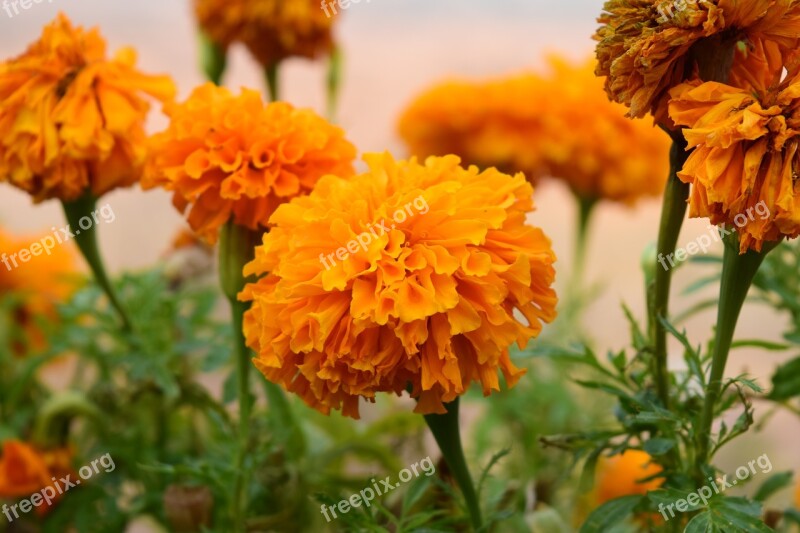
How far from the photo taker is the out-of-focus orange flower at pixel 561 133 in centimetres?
95

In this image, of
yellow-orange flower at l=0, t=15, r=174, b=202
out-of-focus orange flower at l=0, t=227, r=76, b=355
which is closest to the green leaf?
yellow-orange flower at l=0, t=15, r=174, b=202

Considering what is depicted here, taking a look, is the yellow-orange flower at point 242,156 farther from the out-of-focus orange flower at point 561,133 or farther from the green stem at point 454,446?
the out-of-focus orange flower at point 561,133

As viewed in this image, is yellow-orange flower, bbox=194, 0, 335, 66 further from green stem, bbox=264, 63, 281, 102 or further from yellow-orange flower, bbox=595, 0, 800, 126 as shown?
yellow-orange flower, bbox=595, 0, 800, 126

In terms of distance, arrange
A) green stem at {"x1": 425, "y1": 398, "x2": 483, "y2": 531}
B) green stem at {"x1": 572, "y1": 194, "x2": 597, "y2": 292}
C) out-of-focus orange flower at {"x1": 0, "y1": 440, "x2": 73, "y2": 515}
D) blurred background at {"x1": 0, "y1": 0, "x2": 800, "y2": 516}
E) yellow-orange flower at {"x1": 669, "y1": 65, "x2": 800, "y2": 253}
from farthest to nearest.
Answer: blurred background at {"x1": 0, "y1": 0, "x2": 800, "y2": 516}, green stem at {"x1": 572, "y1": 194, "x2": 597, "y2": 292}, out-of-focus orange flower at {"x1": 0, "y1": 440, "x2": 73, "y2": 515}, green stem at {"x1": 425, "y1": 398, "x2": 483, "y2": 531}, yellow-orange flower at {"x1": 669, "y1": 65, "x2": 800, "y2": 253}

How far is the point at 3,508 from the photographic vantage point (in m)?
0.76

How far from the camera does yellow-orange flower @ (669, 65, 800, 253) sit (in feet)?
1.21

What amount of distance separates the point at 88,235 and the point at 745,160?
42cm

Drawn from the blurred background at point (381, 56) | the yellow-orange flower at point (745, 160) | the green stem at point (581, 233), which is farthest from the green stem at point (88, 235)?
the blurred background at point (381, 56)

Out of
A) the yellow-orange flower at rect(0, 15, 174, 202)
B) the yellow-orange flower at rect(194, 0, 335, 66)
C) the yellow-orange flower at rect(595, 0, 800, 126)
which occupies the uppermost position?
the yellow-orange flower at rect(194, 0, 335, 66)

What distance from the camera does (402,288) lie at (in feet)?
1.33

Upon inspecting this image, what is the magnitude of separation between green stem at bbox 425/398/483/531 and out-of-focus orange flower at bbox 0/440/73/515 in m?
0.38

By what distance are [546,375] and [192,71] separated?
45.4 inches

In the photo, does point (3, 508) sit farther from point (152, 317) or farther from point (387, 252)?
point (387, 252)

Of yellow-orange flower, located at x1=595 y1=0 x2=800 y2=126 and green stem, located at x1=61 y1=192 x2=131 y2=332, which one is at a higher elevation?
green stem, located at x1=61 y1=192 x2=131 y2=332
